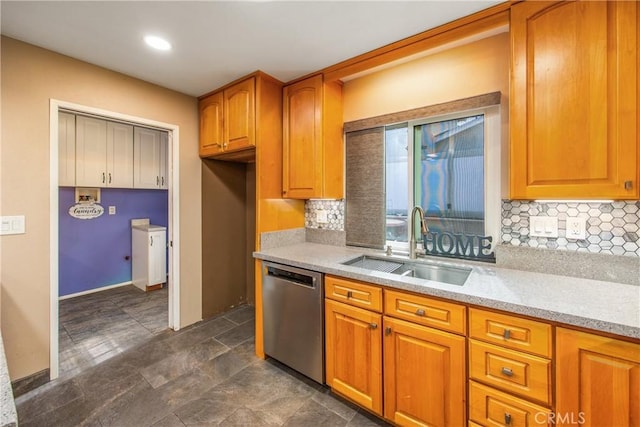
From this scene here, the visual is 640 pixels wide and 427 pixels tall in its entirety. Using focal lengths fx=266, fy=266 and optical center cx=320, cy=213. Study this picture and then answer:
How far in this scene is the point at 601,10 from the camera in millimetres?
1223

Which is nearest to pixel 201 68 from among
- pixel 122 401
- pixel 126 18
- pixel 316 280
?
pixel 126 18

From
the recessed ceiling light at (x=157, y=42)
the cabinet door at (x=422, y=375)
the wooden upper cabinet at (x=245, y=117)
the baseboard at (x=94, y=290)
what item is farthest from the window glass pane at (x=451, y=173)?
the baseboard at (x=94, y=290)

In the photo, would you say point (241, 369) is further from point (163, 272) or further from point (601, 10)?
point (601, 10)

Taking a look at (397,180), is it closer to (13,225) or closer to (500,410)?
(500,410)

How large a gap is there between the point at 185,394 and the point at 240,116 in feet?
7.17

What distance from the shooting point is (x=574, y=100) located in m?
1.27

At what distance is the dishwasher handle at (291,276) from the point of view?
187 cm

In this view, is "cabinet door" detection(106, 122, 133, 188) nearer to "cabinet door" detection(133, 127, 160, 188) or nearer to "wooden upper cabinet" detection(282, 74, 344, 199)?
"cabinet door" detection(133, 127, 160, 188)

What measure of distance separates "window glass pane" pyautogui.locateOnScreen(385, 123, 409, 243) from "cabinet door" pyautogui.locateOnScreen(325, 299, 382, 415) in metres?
0.85

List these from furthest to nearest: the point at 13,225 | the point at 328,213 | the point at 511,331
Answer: the point at 328,213 → the point at 13,225 → the point at 511,331

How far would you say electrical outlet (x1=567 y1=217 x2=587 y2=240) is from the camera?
145cm

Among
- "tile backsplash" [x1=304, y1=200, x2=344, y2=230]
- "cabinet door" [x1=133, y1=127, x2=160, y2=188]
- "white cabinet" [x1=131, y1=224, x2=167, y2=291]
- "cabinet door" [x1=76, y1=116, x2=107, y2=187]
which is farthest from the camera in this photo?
"white cabinet" [x1=131, y1=224, x2=167, y2=291]

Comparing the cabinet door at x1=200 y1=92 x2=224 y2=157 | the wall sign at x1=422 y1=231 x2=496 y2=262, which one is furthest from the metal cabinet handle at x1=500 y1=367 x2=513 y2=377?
the cabinet door at x1=200 y1=92 x2=224 y2=157

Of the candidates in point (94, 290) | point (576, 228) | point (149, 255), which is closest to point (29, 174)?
point (149, 255)
